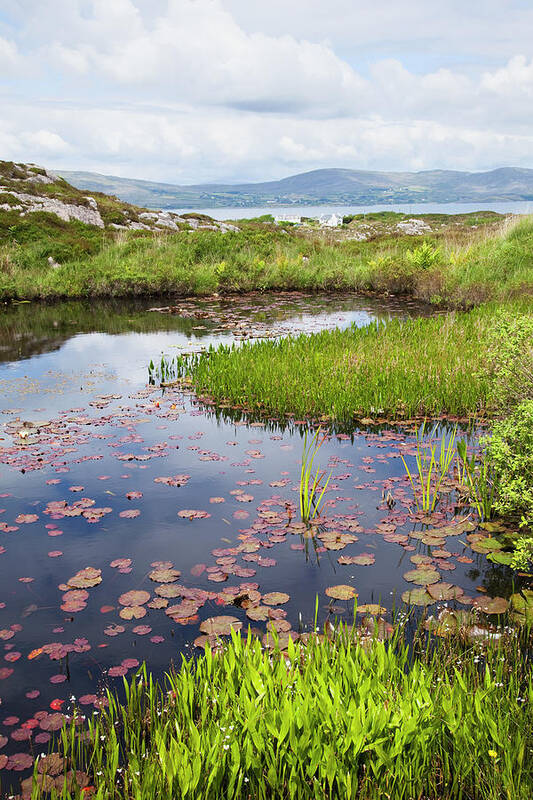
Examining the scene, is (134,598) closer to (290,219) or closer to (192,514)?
(192,514)

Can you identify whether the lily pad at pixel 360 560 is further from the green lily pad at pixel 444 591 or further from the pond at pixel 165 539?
the green lily pad at pixel 444 591

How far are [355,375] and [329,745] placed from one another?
7684mm

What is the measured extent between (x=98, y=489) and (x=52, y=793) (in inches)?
169

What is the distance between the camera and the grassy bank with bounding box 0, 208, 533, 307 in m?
19.3

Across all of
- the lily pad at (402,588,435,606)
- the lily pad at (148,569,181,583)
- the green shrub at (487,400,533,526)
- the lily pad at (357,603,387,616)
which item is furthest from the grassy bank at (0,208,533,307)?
the lily pad at (148,569,181,583)

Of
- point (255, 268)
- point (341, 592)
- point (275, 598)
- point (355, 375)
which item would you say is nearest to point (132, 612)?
point (275, 598)

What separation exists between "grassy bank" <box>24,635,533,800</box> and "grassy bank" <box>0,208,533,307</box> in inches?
625

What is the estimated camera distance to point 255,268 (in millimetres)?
24875

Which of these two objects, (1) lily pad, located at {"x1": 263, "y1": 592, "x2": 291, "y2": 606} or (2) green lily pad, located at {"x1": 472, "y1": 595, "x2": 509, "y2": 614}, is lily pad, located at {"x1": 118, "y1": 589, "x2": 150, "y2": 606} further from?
(2) green lily pad, located at {"x1": 472, "y1": 595, "x2": 509, "y2": 614}

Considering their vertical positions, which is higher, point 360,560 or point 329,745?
point 329,745

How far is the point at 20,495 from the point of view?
268 inches

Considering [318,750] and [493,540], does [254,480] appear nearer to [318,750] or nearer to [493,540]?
[493,540]

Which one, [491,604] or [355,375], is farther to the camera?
[355,375]

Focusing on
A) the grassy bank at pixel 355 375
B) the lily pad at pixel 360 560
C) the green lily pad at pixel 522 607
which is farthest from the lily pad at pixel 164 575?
the grassy bank at pixel 355 375
